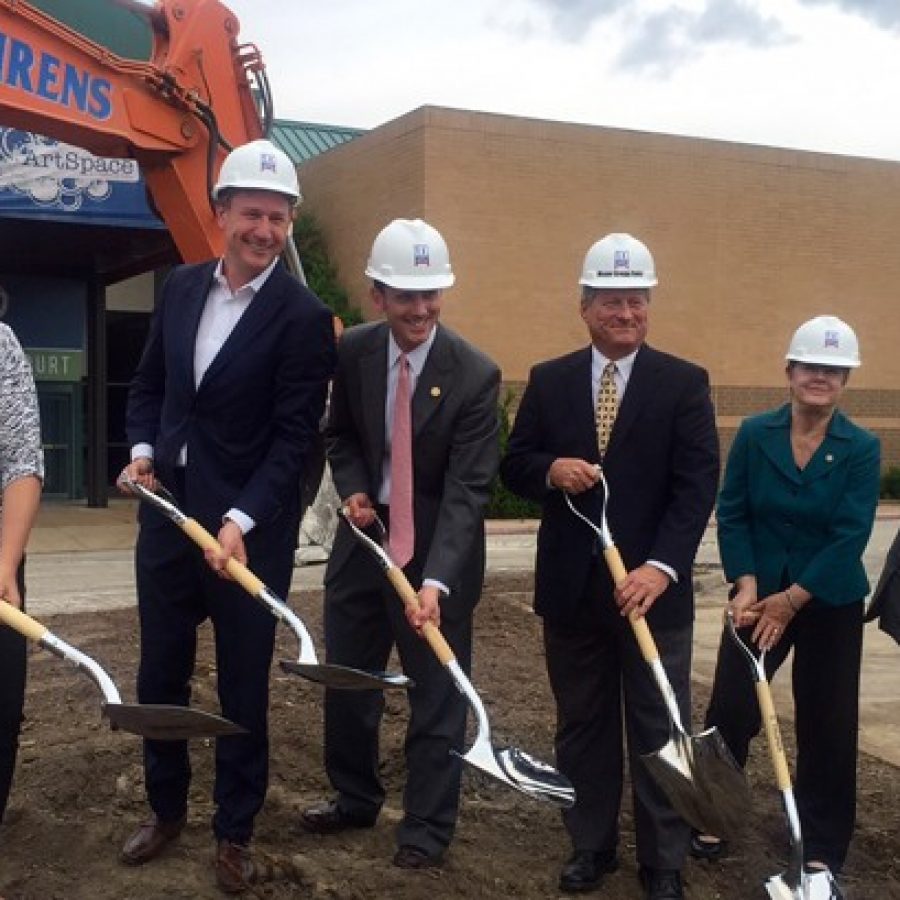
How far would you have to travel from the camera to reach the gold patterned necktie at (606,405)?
13.8 feet

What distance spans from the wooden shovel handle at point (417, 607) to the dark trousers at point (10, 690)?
1081 millimetres

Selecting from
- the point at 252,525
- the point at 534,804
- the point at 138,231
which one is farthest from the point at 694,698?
the point at 138,231

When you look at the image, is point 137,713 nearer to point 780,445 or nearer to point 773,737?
point 773,737

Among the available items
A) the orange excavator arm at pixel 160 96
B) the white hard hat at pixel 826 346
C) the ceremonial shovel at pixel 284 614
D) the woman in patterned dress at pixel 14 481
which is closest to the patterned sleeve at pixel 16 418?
the woman in patterned dress at pixel 14 481

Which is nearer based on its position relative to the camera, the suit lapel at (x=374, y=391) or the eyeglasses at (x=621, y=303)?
the eyeglasses at (x=621, y=303)

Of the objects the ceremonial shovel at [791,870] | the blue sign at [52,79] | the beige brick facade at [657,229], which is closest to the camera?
the ceremonial shovel at [791,870]

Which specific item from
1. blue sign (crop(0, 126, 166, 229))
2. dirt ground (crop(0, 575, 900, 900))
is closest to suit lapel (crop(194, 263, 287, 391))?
dirt ground (crop(0, 575, 900, 900))

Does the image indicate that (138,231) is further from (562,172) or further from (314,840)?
(314,840)

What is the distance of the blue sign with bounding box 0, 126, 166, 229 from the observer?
612 inches

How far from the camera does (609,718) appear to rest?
14.3ft

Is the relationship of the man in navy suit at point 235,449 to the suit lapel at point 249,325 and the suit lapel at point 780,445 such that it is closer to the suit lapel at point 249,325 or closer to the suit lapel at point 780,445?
the suit lapel at point 249,325

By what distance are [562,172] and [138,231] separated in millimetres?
6851

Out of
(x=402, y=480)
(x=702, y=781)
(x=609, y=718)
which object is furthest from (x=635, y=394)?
(x=702, y=781)

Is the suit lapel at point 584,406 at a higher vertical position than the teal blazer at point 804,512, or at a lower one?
higher
